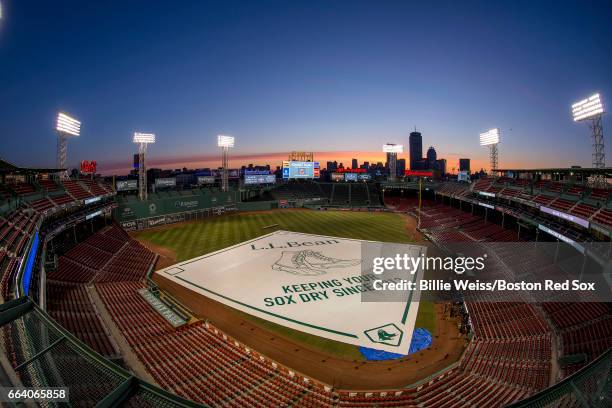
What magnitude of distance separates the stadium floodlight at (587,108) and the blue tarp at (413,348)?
27735 millimetres

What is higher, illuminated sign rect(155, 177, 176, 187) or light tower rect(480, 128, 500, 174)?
light tower rect(480, 128, 500, 174)

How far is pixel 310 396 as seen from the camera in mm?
12680

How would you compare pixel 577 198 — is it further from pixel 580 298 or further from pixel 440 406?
pixel 440 406

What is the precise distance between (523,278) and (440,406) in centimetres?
1704

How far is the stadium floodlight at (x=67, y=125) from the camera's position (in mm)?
36625

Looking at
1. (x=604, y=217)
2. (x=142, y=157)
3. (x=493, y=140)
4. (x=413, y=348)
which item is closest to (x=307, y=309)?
(x=413, y=348)

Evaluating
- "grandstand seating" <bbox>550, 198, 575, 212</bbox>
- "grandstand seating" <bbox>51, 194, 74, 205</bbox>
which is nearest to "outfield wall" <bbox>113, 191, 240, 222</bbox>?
"grandstand seating" <bbox>51, 194, 74, 205</bbox>

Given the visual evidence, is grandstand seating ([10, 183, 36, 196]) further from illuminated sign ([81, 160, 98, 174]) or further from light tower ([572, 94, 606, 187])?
light tower ([572, 94, 606, 187])

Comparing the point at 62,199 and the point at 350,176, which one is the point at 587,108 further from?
the point at 350,176

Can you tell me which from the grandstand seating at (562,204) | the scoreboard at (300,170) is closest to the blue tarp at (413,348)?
the grandstand seating at (562,204)

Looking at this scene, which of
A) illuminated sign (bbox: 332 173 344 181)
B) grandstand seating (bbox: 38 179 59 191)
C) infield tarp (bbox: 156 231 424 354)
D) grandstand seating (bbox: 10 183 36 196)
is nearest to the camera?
infield tarp (bbox: 156 231 424 354)

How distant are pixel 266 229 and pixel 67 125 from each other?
28613mm

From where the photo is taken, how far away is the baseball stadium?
5.60 metres

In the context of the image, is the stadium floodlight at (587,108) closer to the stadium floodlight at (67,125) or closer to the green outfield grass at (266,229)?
the green outfield grass at (266,229)
